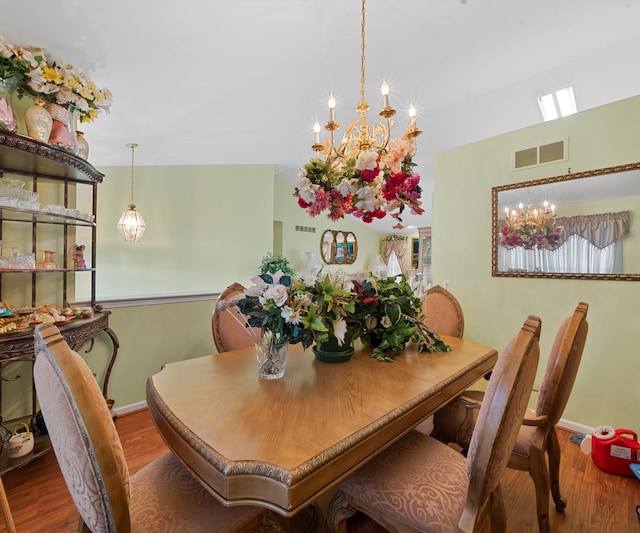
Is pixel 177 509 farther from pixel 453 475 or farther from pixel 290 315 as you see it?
pixel 453 475

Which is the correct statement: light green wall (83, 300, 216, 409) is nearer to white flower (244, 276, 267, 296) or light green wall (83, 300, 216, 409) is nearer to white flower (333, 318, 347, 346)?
white flower (244, 276, 267, 296)

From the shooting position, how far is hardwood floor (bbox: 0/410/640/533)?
1537mm

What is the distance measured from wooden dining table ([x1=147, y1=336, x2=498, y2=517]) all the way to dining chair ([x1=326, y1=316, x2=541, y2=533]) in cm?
18

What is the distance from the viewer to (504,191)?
2.81 m

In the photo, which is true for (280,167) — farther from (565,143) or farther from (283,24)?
(565,143)

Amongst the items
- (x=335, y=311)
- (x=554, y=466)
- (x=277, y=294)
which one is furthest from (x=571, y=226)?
(x=277, y=294)

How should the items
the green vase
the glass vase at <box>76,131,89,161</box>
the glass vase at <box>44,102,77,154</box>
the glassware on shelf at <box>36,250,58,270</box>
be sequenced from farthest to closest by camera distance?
the glass vase at <box>76,131,89,161</box> → the glassware on shelf at <box>36,250,58,270</box> → the glass vase at <box>44,102,77,154</box> → the green vase

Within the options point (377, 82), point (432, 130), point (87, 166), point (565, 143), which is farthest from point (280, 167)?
point (565, 143)

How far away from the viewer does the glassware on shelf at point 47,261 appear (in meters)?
2.04

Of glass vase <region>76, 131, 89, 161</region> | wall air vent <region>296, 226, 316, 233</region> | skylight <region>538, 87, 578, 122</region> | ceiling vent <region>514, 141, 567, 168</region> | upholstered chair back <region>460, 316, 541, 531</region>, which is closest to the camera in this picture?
upholstered chair back <region>460, 316, 541, 531</region>

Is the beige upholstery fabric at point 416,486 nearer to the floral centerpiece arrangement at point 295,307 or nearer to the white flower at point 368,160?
the floral centerpiece arrangement at point 295,307

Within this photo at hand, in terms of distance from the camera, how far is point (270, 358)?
49.6 inches

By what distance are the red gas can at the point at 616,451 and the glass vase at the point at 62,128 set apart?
3.71 metres

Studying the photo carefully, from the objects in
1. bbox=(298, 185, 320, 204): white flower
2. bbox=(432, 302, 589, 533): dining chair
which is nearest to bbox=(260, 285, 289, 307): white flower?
bbox=(298, 185, 320, 204): white flower
